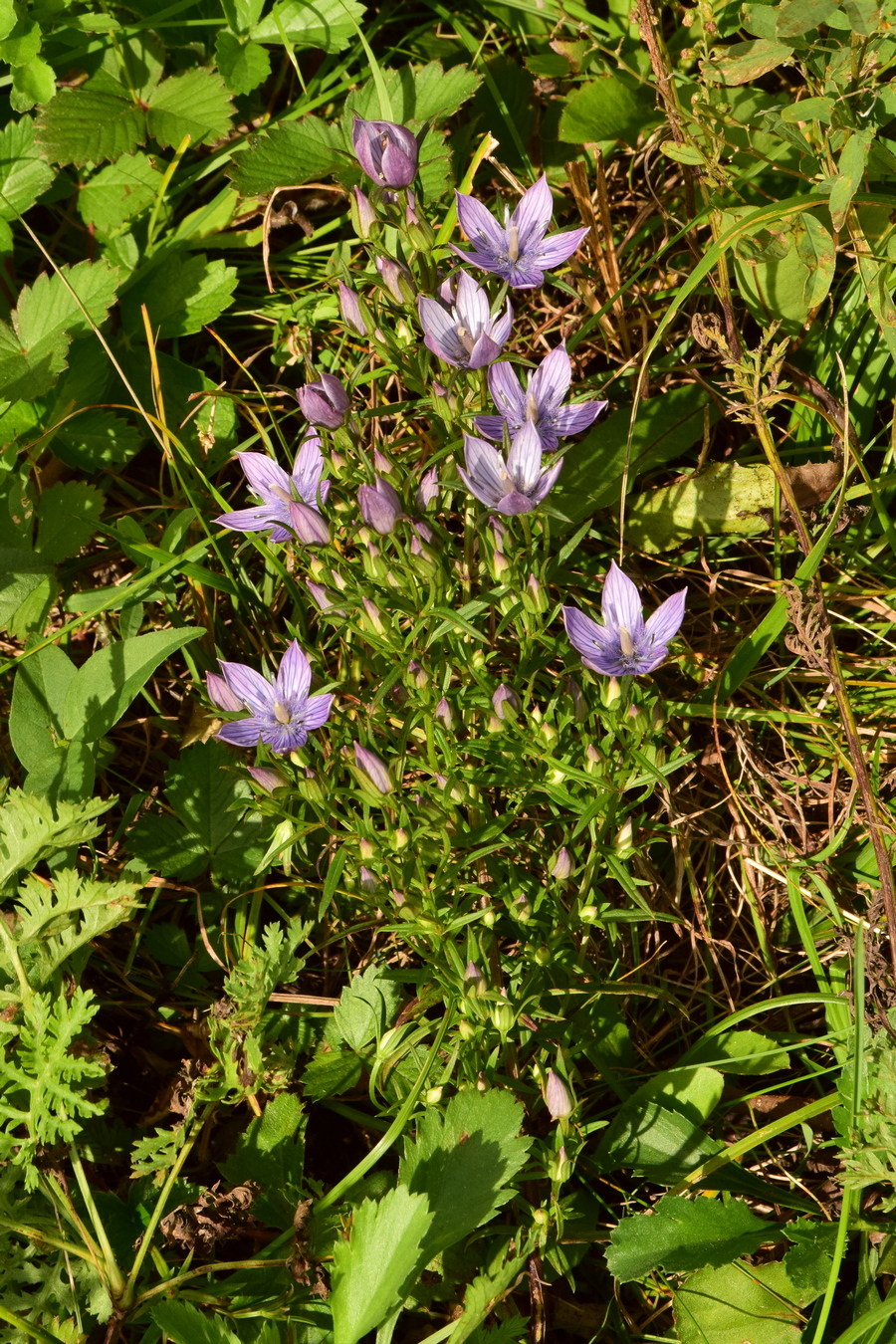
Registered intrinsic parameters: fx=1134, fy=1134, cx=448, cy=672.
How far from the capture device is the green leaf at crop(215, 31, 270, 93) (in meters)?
3.07

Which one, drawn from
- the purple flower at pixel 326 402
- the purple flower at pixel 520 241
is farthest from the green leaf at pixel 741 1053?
the purple flower at pixel 520 241

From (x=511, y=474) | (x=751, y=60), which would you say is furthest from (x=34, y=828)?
(x=751, y=60)

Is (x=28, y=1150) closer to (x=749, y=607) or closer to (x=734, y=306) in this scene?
(x=749, y=607)

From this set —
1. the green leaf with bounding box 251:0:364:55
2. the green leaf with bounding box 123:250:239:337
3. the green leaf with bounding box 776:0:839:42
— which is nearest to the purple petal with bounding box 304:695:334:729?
the green leaf with bounding box 123:250:239:337

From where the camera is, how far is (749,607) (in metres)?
2.89

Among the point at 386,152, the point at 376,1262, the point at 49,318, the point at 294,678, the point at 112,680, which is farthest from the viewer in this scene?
the point at 49,318

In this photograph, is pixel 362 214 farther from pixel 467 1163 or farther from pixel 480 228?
pixel 467 1163

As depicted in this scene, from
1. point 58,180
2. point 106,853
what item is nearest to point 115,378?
point 58,180

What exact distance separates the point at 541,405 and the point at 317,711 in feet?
2.40

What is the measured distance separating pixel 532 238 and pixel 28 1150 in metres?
2.00

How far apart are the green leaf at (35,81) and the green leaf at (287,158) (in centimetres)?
51

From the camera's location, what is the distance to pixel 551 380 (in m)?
2.21

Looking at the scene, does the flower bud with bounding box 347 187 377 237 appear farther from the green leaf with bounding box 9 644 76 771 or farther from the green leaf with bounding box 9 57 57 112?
the green leaf with bounding box 9 57 57 112

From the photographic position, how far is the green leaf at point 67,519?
289cm
